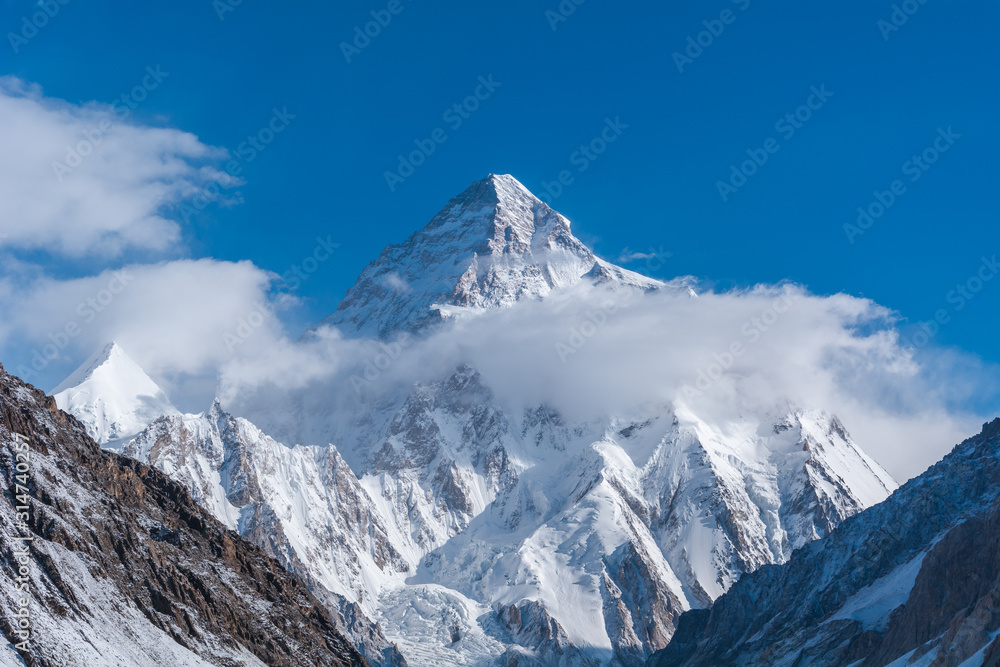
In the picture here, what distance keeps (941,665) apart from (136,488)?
140 meters

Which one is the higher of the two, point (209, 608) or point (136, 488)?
point (136, 488)

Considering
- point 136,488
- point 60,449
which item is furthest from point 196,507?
point 60,449

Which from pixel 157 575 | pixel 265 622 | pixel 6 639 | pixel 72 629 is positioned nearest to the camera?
pixel 6 639

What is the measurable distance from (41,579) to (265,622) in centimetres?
4006

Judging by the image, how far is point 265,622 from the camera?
16850 cm

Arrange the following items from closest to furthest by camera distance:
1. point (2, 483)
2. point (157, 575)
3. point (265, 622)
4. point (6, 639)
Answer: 1. point (6, 639)
2. point (2, 483)
3. point (157, 575)
4. point (265, 622)

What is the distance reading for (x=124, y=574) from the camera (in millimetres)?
152125

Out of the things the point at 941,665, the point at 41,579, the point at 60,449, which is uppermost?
the point at 60,449

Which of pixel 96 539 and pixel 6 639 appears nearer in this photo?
pixel 6 639

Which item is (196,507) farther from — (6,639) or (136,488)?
(6,639)

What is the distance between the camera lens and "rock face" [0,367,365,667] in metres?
135

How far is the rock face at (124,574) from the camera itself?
135250 mm

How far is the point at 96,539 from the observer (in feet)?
504

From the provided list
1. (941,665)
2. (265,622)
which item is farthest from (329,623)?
(941,665)
